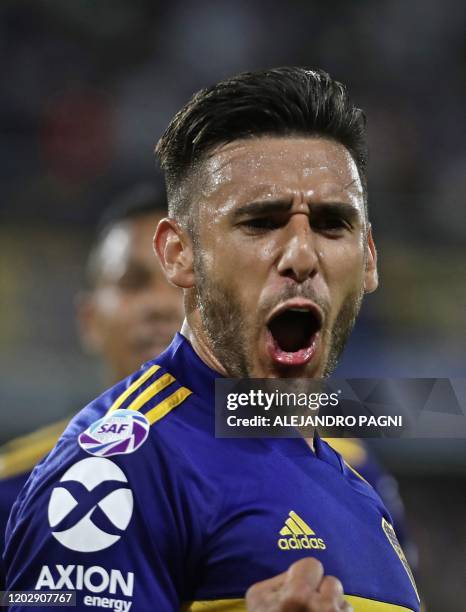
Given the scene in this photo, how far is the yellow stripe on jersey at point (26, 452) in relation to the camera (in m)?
4.44

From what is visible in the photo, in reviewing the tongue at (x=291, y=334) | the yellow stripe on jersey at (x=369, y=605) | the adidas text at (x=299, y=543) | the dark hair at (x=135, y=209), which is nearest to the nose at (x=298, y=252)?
the tongue at (x=291, y=334)

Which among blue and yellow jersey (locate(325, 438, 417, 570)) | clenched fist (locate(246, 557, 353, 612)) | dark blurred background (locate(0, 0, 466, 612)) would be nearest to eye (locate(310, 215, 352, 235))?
clenched fist (locate(246, 557, 353, 612))

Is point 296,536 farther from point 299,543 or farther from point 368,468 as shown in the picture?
point 368,468

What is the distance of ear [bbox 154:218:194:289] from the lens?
6.95ft

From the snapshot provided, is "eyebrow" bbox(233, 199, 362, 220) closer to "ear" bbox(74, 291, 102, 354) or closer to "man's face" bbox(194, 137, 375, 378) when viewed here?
"man's face" bbox(194, 137, 375, 378)

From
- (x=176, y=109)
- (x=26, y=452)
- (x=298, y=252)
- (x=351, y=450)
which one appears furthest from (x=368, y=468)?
(x=176, y=109)

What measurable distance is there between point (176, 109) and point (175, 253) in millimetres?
6774

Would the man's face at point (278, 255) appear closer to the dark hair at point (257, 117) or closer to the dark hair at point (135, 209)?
the dark hair at point (257, 117)

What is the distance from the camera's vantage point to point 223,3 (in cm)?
943

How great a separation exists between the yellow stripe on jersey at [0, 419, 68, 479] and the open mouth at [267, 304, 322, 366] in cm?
265

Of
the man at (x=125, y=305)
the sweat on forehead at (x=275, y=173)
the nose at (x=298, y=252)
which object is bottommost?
the nose at (x=298, y=252)

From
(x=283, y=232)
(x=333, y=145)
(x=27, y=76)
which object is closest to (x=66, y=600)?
(x=283, y=232)

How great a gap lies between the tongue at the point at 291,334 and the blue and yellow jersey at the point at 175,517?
0.55 ft

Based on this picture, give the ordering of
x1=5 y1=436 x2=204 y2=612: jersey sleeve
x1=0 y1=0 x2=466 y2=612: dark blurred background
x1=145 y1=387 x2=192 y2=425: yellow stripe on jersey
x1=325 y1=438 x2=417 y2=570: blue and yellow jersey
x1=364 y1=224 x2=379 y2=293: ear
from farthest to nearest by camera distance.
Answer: x1=0 y1=0 x2=466 y2=612: dark blurred background, x1=325 y1=438 x2=417 y2=570: blue and yellow jersey, x1=364 y1=224 x2=379 y2=293: ear, x1=145 y1=387 x2=192 y2=425: yellow stripe on jersey, x1=5 y1=436 x2=204 y2=612: jersey sleeve
